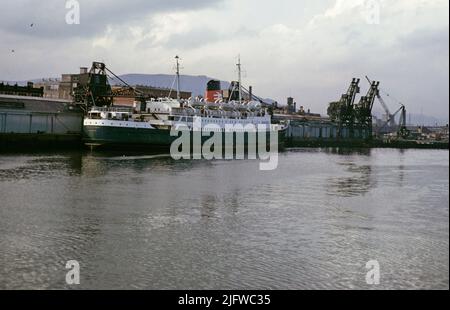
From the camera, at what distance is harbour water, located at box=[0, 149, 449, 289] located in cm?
979

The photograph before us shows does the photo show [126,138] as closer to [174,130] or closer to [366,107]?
[174,130]

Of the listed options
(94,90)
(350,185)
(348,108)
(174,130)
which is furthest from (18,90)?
(348,108)

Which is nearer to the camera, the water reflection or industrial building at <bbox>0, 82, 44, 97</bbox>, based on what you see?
the water reflection

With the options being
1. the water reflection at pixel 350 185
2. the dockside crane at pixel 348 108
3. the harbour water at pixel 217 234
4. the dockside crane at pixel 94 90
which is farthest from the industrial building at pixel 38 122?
the dockside crane at pixel 348 108

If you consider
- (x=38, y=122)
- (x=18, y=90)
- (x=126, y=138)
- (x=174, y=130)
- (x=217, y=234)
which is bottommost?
(x=217, y=234)

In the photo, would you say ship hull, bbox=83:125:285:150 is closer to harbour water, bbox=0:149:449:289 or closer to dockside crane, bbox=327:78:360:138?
harbour water, bbox=0:149:449:289

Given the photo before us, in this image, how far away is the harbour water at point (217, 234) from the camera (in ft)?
32.1

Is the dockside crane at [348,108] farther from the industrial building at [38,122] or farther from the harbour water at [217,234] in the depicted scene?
the harbour water at [217,234]

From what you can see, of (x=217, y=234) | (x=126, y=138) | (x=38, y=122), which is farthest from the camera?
(x=38, y=122)

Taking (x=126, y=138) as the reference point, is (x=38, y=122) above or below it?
above

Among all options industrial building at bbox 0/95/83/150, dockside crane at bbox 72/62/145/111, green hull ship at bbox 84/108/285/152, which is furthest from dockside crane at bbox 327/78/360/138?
industrial building at bbox 0/95/83/150

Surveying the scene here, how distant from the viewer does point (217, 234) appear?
13.4 m
